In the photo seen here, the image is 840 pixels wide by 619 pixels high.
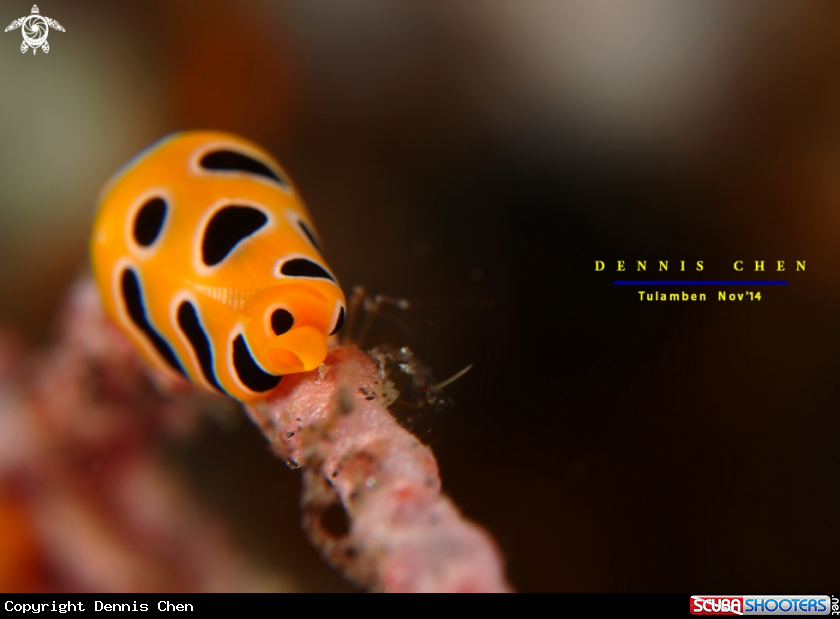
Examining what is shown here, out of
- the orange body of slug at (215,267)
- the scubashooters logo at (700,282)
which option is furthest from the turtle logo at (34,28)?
the scubashooters logo at (700,282)

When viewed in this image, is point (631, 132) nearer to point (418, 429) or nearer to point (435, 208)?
point (435, 208)

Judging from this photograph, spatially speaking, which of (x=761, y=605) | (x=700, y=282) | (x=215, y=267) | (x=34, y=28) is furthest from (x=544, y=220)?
(x=34, y=28)

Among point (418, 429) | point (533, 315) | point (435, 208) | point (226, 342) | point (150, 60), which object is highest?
point (150, 60)

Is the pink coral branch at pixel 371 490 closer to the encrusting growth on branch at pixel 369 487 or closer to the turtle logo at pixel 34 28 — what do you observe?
the encrusting growth on branch at pixel 369 487

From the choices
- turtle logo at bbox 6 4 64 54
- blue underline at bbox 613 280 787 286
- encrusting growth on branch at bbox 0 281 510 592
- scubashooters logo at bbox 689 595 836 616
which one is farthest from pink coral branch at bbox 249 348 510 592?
turtle logo at bbox 6 4 64 54

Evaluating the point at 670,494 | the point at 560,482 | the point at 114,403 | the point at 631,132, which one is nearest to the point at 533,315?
the point at 560,482

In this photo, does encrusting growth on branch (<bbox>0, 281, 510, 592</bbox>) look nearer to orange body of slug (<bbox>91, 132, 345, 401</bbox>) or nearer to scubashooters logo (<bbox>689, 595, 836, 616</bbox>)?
orange body of slug (<bbox>91, 132, 345, 401</bbox>)

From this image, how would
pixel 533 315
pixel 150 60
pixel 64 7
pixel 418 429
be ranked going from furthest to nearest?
pixel 150 60 < pixel 64 7 < pixel 533 315 < pixel 418 429
